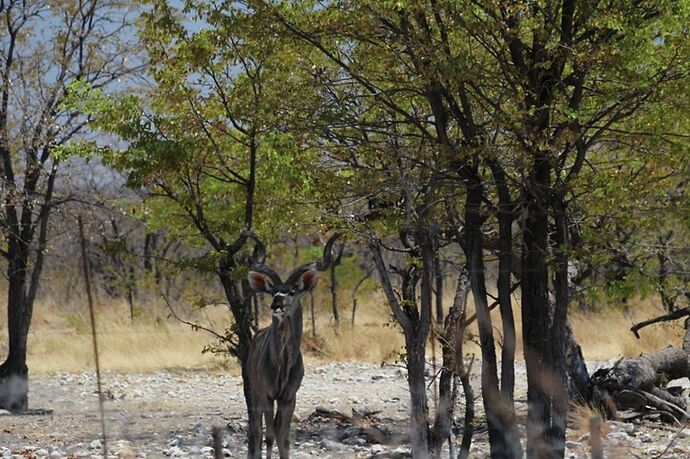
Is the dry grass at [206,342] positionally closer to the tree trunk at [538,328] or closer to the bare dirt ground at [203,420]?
the bare dirt ground at [203,420]

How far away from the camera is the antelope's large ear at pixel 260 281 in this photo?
447 inches

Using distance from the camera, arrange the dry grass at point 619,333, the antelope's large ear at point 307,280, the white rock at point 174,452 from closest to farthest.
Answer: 1. the antelope's large ear at point 307,280
2. the white rock at point 174,452
3. the dry grass at point 619,333

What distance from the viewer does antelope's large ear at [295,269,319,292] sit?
11.2 meters

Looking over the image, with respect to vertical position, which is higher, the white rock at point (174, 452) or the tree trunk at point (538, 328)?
the tree trunk at point (538, 328)

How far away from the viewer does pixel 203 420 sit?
18125mm

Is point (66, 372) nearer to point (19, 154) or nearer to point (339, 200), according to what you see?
point (19, 154)

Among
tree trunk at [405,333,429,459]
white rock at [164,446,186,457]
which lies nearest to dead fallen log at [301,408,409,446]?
white rock at [164,446,186,457]

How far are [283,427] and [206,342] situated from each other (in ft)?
64.5

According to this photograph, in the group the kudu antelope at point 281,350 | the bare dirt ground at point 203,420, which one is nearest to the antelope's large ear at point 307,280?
the kudu antelope at point 281,350

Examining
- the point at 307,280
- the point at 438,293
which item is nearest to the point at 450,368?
the point at 307,280

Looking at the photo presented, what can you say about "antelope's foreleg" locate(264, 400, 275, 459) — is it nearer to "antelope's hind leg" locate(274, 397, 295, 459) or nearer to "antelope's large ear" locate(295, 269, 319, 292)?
"antelope's hind leg" locate(274, 397, 295, 459)

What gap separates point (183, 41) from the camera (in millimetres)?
13719

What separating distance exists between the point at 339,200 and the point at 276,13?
2106 millimetres

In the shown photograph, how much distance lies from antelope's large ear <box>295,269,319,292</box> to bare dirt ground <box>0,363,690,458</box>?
112 inches
